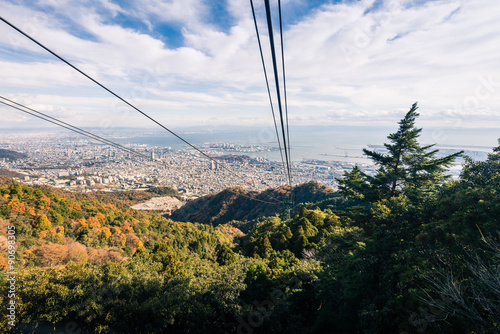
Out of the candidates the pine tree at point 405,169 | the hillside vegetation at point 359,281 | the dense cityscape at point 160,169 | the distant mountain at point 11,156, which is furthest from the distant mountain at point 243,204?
the distant mountain at point 11,156

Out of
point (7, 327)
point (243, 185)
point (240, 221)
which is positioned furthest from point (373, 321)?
point (243, 185)

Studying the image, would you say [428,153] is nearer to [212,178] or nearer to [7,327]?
[7,327]

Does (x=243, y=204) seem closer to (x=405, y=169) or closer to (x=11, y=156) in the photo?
(x=405, y=169)

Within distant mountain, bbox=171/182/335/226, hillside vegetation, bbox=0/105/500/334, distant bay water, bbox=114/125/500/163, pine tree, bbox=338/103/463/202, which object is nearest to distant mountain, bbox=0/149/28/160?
distant bay water, bbox=114/125/500/163

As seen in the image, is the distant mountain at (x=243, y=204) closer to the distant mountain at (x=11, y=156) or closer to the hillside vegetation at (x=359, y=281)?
the hillside vegetation at (x=359, y=281)

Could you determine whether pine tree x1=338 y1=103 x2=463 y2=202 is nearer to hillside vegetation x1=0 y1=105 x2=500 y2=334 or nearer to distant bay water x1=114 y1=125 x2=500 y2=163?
hillside vegetation x1=0 y1=105 x2=500 y2=334

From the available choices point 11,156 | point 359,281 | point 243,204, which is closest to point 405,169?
point 359,281
